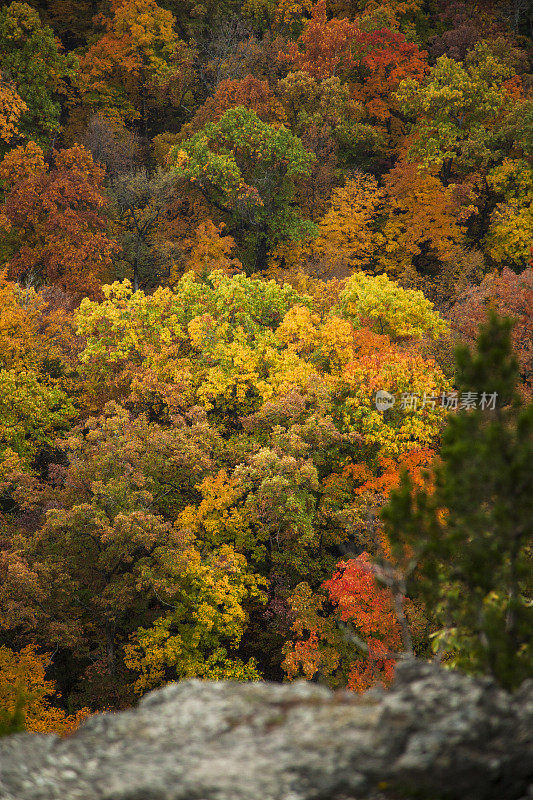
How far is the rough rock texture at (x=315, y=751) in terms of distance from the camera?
6.42 meters

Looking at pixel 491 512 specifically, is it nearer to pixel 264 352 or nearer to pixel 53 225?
pixel 264 352

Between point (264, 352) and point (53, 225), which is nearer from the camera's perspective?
point (264, 352)

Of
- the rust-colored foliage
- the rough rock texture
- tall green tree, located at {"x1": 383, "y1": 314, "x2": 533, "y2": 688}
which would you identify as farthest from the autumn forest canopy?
the rough rock texture

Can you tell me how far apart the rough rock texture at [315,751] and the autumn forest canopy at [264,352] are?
2.38 feet

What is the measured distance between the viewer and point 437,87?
130 feet

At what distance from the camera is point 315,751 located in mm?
6672

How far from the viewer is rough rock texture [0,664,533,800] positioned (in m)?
6.42

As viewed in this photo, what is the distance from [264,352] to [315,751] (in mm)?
20223

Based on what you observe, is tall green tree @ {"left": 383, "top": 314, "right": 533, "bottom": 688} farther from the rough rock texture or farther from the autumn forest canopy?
the rough rock texture

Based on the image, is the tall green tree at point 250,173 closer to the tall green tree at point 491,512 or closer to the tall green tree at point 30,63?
the tall green tree at point 30,63

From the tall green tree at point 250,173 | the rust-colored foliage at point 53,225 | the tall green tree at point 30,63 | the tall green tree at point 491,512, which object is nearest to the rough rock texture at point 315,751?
the tall green tree at point 491,512

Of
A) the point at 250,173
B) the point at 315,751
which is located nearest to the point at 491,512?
the point at 315,751

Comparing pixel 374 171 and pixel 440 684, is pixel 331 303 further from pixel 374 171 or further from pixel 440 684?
pixel 440 684

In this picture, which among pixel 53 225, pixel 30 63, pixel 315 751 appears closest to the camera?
pixel 315 751
